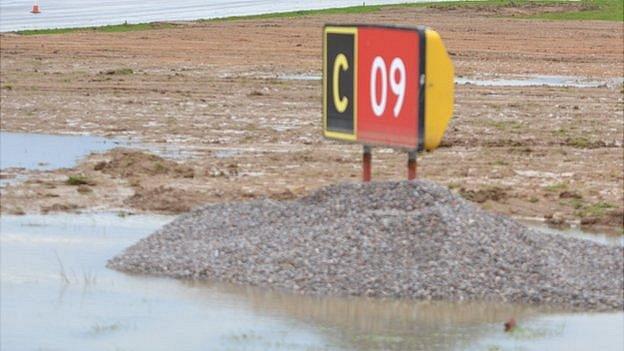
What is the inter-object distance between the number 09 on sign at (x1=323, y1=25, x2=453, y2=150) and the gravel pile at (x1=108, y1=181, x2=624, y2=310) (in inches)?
23.6

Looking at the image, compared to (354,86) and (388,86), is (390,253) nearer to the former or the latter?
(388,86)

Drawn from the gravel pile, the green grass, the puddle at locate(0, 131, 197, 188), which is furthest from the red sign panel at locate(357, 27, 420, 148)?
the green grass

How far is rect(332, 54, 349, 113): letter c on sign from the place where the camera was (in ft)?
53.2

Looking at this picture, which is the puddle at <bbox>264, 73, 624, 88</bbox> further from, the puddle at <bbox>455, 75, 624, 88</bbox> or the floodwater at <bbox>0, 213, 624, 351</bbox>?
the floodwater at <bbox>0, 213, 624, 351</bbox>

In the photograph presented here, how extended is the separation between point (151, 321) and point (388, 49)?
412cm

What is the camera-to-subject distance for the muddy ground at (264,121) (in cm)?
1894

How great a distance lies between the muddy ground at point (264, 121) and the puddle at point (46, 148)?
43 centimetres

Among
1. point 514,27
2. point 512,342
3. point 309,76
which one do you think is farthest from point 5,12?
point 512,342

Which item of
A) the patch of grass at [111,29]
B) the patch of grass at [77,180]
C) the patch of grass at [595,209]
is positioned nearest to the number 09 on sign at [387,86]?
the patch of grass at [595,209]

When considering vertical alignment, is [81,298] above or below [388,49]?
below

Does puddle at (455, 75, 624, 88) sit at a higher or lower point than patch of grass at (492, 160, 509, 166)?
lower

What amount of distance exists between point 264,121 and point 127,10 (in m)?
27.6

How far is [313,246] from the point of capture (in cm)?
1453

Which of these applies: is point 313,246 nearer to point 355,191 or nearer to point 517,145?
point 355,191
